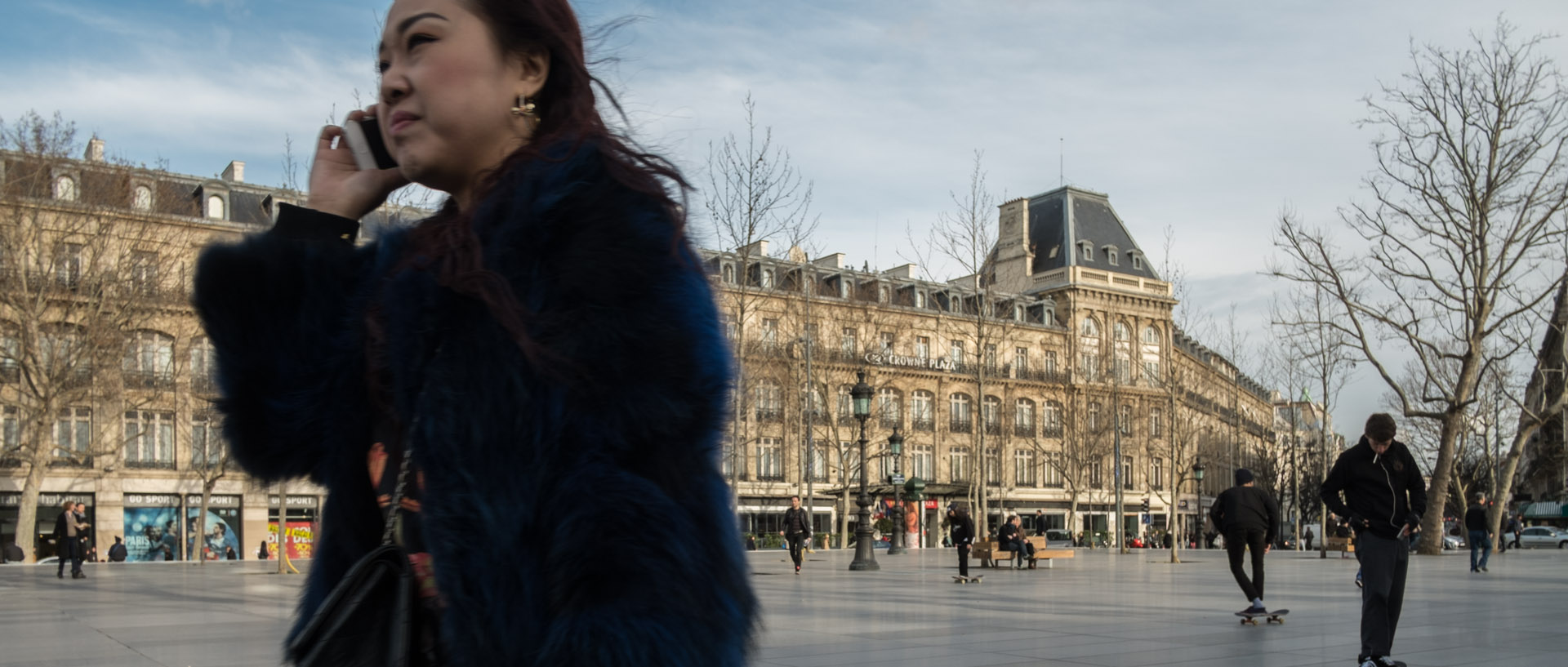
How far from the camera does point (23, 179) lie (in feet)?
90.8

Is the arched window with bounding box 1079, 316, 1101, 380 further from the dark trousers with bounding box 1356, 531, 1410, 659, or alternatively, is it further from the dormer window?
the dark trousers with bounding box 1356, 531, 1410, 659

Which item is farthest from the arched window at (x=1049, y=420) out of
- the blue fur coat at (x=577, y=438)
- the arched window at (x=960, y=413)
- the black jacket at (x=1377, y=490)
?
the blue fur coat at (x=577, y=438)

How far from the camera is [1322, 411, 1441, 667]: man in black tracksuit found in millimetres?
7289

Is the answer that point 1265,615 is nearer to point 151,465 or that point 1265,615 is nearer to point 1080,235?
point 151,465

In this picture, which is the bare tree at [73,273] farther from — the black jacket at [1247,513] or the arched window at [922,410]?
the arched window at [922,410]

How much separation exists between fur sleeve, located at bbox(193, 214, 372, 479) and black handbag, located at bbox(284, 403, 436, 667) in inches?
13.8

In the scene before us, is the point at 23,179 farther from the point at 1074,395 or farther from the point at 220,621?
the point at 1074,395

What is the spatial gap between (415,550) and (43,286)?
32140mm

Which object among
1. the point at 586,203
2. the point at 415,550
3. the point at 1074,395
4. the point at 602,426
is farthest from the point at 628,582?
the point at 1074,395

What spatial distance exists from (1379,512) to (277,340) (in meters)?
7.28

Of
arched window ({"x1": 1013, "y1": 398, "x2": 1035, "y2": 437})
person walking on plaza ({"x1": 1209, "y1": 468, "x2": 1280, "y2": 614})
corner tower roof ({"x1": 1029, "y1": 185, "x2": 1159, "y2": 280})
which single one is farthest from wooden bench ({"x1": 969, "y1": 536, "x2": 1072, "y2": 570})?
corner tower roof ({"x1": 1029, "y1": 185, "x2": 1159, "y2": 280})

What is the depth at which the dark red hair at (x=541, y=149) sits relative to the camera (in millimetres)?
1229

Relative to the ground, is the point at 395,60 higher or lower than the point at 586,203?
higher

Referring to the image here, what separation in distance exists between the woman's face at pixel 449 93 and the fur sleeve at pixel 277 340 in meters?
0.21
